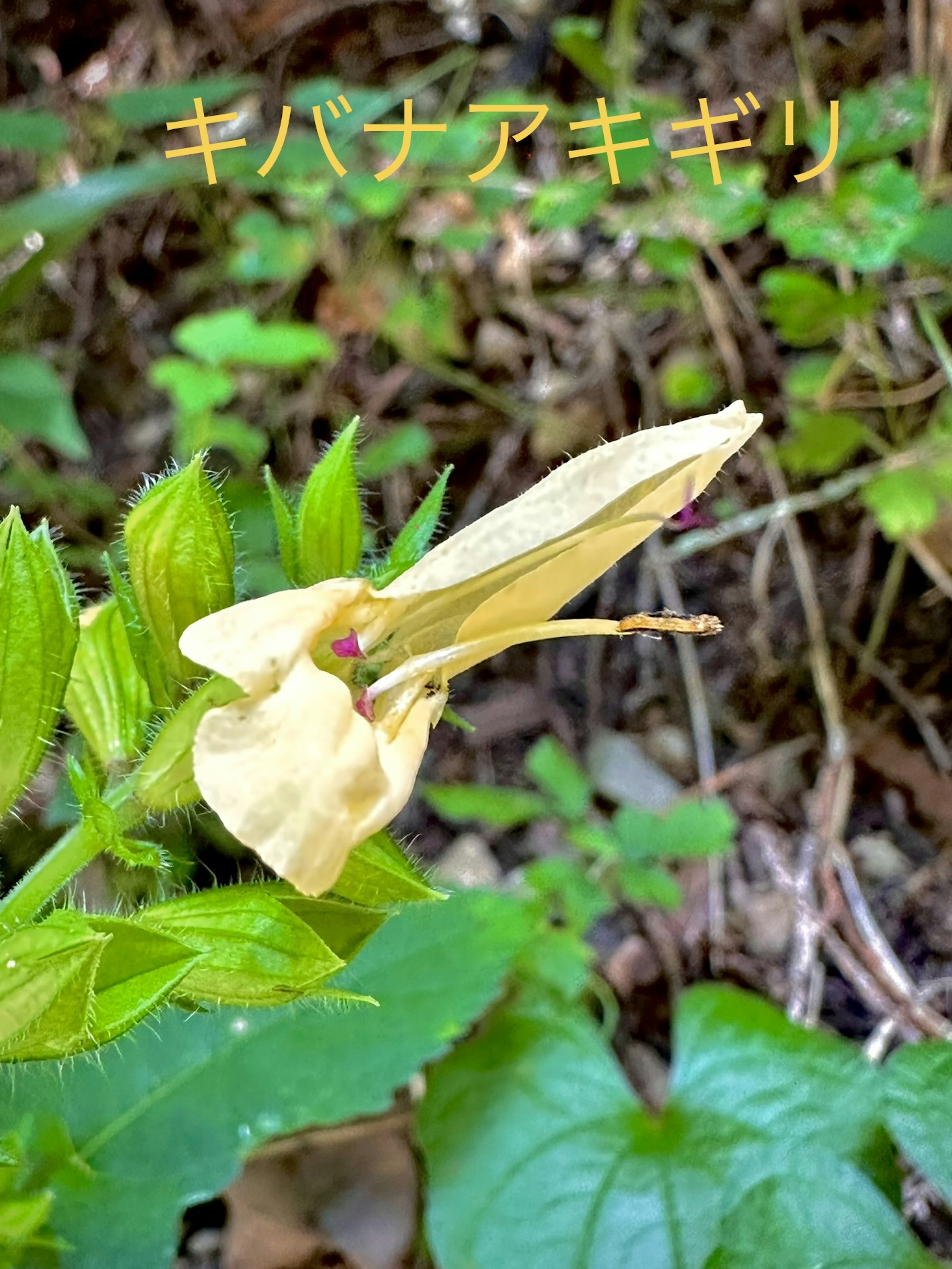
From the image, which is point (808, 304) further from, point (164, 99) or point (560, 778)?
point (164, 99)

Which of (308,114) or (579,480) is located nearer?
(579,480)

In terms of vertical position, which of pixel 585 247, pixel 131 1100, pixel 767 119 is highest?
pixel 767 119

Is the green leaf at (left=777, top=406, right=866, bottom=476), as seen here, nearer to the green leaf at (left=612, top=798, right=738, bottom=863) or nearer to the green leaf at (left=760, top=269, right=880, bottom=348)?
the green leaf at (left=760, top=269, right=880, bottom=348)

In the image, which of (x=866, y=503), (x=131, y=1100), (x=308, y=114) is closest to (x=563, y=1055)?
(x=131, y=1100)

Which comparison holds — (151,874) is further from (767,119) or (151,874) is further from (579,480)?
(767,119)

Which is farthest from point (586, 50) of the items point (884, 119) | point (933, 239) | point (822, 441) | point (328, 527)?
point (328, 527)

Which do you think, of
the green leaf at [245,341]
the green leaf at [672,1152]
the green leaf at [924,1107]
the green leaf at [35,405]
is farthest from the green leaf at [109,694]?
the green leaf at [245,341]
